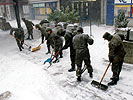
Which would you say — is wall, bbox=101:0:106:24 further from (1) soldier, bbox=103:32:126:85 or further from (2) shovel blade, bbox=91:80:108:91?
(2) shovel blade, bbox=91:80:108:91

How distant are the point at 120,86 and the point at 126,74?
0.92 meters

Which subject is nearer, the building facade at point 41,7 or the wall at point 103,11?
the wall at point 103,11

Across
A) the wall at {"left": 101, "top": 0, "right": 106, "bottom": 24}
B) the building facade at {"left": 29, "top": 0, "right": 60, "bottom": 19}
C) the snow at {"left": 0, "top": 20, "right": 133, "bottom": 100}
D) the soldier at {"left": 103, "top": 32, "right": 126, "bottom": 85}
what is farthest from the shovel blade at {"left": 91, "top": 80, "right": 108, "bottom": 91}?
the building facade at {"left": 29, "top": 0, "right": 60, "bottom": 19}

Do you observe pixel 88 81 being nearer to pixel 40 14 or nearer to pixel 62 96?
pixel 62 96

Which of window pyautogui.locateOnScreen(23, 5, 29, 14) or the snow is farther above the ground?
window pyautogui.locateOnScreen(23, 5, 29, 14)

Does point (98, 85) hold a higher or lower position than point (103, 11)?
lower

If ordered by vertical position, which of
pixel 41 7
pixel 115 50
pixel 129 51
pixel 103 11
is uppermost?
pixel 41 7

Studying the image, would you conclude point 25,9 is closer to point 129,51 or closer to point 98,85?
point 129,51

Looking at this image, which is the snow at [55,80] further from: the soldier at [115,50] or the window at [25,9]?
the window at [25,9]

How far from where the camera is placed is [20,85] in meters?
5.61

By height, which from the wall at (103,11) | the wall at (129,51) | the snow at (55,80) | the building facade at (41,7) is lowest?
the snow at (55,80)

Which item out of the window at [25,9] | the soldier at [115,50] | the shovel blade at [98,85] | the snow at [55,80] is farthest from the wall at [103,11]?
the window at [25,9]

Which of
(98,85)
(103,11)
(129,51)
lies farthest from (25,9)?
(98,85)

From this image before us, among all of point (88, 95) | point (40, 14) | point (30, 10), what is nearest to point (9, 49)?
point (88, 95)
